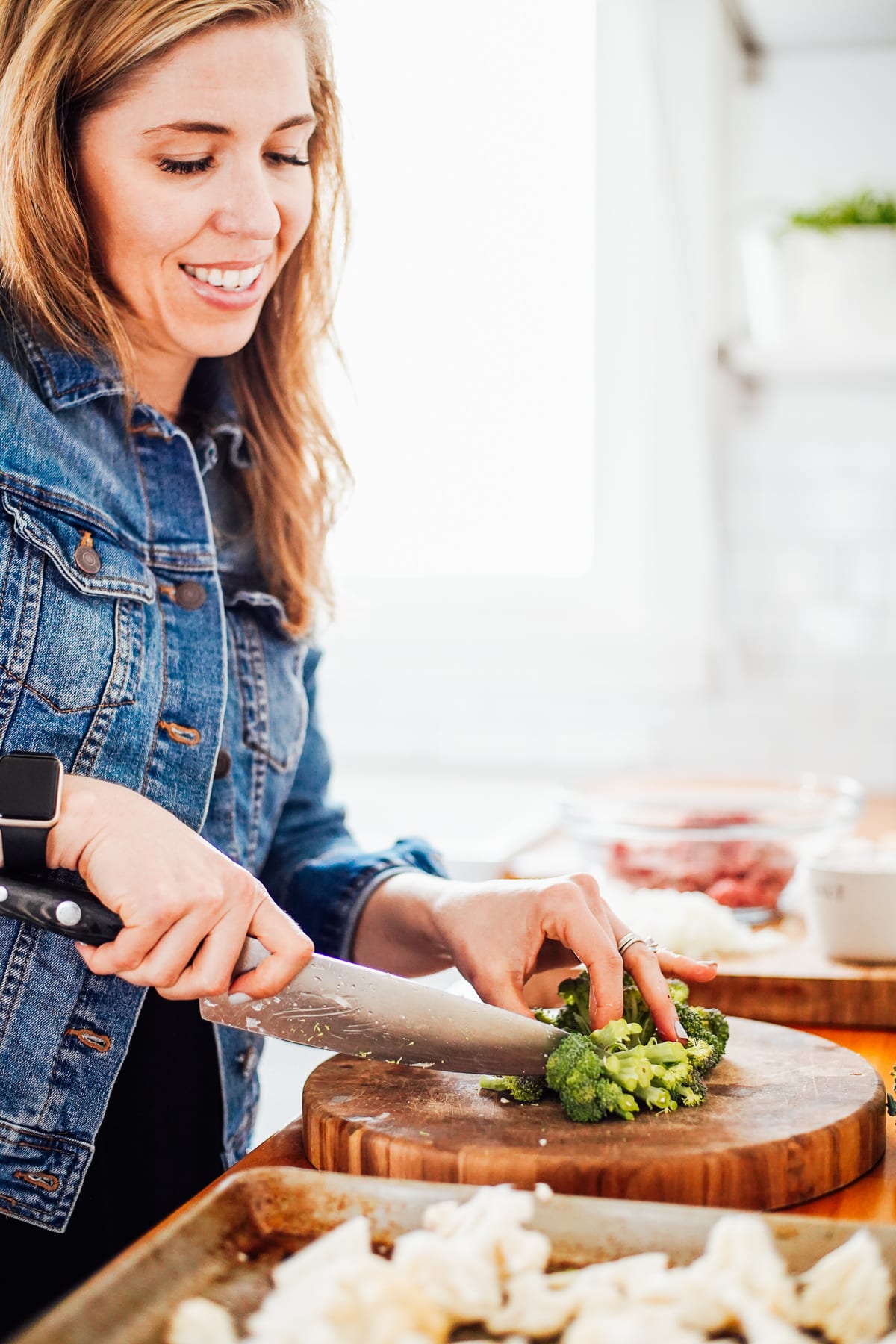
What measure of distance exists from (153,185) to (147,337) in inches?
6.0

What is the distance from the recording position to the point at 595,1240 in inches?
28.4

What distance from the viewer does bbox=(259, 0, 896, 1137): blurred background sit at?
7.86 feet

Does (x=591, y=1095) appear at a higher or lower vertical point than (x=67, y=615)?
lower

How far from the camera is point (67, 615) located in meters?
1.09

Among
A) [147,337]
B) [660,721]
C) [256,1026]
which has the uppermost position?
[147,337]

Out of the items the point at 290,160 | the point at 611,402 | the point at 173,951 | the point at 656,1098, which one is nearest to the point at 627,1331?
the point at 656,1098

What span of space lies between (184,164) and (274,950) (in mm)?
632

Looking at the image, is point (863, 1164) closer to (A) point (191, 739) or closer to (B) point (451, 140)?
(A) point (191, 739)

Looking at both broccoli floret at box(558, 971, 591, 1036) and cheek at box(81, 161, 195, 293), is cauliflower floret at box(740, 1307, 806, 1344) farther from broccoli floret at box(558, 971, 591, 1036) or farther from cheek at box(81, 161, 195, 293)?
cheek at box(81, 161, 195, 293)

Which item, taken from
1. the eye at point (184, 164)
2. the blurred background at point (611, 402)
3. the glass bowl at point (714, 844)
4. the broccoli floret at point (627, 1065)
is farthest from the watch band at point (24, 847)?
the blurred background at point (611, 402)

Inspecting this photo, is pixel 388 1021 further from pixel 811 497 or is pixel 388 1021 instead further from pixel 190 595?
pixel 811 497

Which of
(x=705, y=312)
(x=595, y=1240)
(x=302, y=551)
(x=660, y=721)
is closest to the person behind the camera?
(x=595, y=1240)

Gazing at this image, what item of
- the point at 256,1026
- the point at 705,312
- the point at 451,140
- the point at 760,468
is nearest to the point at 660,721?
the point at 760,468

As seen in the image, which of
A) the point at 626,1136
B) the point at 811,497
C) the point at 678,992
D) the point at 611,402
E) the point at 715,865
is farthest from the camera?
the point at 611,402
